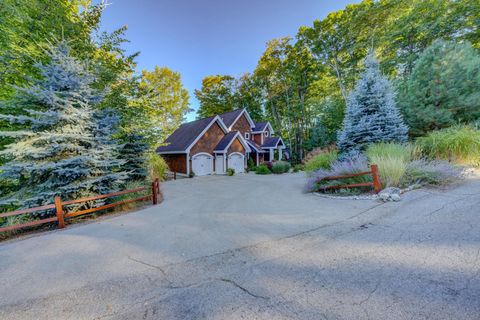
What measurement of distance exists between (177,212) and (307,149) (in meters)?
21.7

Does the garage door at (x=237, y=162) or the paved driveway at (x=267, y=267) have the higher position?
the garage door at (x=237, y=162)

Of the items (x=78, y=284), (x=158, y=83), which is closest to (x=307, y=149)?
(x=158, y=83)

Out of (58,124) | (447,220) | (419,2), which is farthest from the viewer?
(419,2)

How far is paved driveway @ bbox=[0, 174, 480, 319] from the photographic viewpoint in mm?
1832

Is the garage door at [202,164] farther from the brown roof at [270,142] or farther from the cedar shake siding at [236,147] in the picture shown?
the brown roof at [270,142]

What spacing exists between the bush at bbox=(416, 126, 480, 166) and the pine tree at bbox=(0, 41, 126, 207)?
1101 centimetres

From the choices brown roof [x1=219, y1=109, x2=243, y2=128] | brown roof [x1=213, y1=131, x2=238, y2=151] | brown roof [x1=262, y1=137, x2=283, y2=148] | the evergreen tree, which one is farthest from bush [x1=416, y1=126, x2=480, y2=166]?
brown roof [x1=219, y1=109, x2=243, y2=128]

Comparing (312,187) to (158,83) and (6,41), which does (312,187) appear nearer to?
(6,41)

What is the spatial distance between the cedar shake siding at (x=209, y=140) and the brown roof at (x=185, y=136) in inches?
22.5

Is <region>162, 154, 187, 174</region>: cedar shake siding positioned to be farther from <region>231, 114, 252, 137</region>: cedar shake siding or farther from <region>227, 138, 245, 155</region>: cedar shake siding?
<region>231, 114, 252, 137</region>: cedar shake siding

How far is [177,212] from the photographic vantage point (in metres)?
5.70

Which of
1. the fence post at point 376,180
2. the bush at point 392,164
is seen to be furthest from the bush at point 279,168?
the fence post at point 376,180

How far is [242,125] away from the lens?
22.7m

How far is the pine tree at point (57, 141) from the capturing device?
5.07 meters
